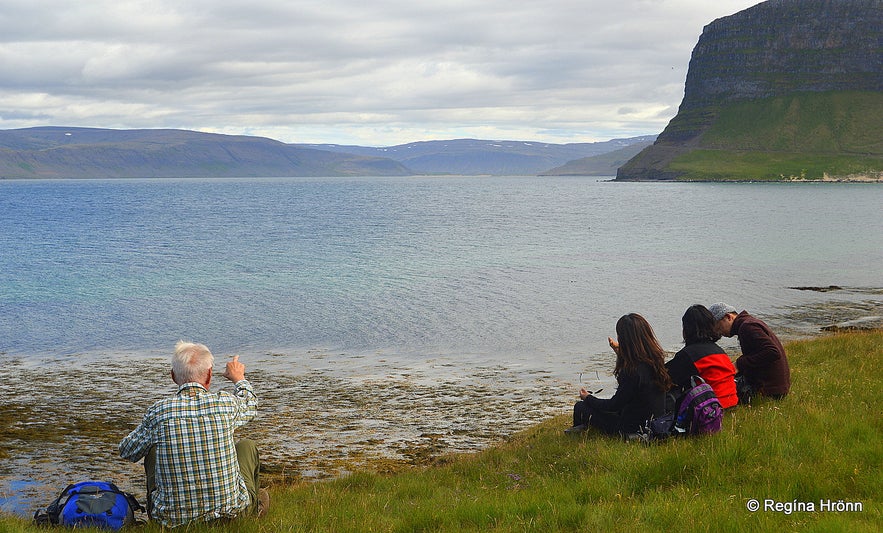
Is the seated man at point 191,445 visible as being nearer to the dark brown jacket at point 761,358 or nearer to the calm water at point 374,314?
the calm water at point 374,314

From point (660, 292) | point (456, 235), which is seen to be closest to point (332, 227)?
→ point (456, 235)

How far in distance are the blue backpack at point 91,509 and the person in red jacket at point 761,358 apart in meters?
8.31

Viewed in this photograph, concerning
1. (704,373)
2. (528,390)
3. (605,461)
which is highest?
(704,373)

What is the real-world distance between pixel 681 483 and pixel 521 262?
148ft

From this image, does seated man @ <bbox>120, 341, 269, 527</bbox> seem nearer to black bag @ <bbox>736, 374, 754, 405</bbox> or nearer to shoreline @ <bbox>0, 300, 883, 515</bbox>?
shoreline @ <bbox>0, 300, 883, 515</bbox>

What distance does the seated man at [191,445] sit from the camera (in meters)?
7.16

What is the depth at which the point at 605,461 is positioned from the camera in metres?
9.43

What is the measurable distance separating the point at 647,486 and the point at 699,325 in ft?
8.80

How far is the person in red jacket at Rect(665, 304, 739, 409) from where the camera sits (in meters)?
10.2

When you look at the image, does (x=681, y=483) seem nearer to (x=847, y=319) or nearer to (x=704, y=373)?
(x=704, y=373)

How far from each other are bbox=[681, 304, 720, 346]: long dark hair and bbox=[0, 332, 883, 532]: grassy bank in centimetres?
110

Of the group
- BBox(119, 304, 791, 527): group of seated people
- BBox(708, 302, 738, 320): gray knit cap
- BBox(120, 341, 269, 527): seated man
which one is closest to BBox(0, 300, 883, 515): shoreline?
BBox(119, 304, 791, 527): group of seated people

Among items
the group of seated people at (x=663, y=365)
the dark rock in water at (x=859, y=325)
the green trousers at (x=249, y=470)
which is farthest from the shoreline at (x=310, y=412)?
the green trousers at (x=249, y=470)

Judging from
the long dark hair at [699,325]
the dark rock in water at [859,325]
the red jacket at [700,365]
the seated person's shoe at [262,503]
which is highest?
the long dark hair at [699,325]
